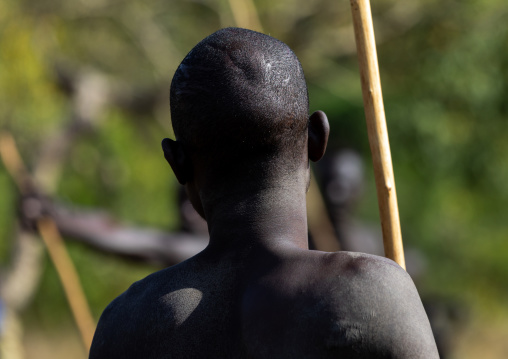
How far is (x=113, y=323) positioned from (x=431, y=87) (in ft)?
25.6

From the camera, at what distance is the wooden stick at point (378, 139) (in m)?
1.79

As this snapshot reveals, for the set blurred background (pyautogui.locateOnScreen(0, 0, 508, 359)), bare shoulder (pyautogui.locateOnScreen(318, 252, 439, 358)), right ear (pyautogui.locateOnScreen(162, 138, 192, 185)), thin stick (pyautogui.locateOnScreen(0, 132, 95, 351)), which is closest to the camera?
bare shoulder (pyautogui.locateOnScreen(318, 252, 439, 358))

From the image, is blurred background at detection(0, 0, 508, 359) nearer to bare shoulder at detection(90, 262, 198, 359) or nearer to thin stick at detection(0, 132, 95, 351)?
thin stick at detection(0, 132, 95, 351)

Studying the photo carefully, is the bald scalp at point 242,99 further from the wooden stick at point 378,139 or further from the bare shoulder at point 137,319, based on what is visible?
the bare shoulder at point 137,319

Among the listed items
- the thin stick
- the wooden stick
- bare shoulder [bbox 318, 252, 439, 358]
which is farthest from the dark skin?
the thin stick

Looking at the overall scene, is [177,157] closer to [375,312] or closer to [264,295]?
[264,295]

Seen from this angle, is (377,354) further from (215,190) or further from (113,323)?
(113,323)

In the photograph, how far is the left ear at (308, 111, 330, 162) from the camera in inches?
69.0

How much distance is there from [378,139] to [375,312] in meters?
0.46

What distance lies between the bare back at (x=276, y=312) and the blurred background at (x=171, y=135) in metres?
3.72

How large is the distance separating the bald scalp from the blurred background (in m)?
3.82

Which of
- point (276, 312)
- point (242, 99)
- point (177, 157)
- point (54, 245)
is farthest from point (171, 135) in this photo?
point (276, 312)

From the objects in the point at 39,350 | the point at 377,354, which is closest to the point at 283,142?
the point at 377,354

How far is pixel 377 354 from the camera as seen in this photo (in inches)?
57.7
